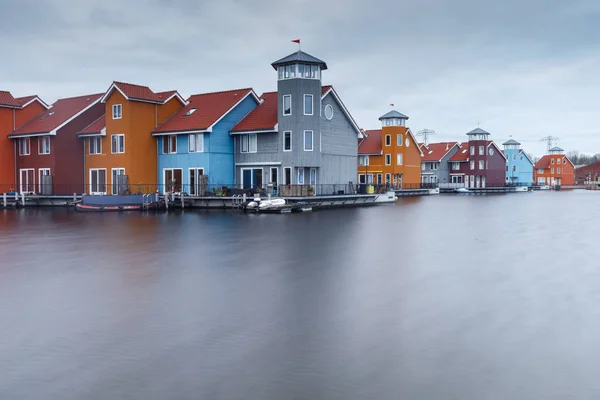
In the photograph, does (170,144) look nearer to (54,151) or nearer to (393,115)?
(54,151)

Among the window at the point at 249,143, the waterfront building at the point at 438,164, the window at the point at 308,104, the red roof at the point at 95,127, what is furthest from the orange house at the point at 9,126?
the waterfront building at the point at 438,164

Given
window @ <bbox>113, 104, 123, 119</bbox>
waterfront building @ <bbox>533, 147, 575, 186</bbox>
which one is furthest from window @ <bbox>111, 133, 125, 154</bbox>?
waterfront building @ <bbox>533, 147, 575, 186</bbox>

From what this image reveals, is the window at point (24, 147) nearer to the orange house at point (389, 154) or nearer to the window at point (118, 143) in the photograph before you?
the window at point (118, 143)

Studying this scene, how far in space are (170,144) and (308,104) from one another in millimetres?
13182

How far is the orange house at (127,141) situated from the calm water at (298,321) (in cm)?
2845

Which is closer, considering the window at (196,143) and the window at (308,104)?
the window at (308,104)

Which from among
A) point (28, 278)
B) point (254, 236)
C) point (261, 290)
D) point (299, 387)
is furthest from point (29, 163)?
point (299, 387)

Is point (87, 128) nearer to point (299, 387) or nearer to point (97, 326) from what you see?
point (97, 326)

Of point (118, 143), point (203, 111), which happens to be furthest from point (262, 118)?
point (118, 143)

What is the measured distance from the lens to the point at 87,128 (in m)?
56.9

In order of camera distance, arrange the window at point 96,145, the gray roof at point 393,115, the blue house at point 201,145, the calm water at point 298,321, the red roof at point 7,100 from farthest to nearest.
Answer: the gray roof at point 393,115, the red roof at point 7,100, the window at point 96,145, the blue house at point 201,145, the calm water at point 298,321

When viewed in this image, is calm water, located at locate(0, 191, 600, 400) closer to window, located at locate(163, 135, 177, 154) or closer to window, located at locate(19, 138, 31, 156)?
window, located at locate(163, 135, 177, 154)

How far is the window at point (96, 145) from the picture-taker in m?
55.2

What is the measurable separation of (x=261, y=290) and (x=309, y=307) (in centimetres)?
227
